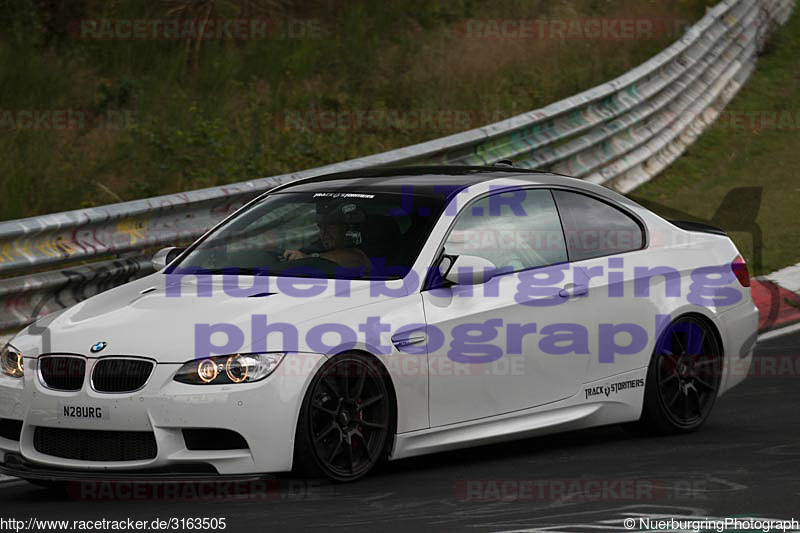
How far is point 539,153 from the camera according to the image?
1559 cm

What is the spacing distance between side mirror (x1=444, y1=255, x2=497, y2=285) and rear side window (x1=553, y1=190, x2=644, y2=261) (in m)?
0.99

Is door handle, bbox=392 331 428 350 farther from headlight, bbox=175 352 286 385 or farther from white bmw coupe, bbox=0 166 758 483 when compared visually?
headlight, bbox=175 352 286 385

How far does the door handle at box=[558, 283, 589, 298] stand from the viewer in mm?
7820

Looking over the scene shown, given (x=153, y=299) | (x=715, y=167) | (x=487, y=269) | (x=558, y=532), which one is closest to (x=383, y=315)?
(x=487, y=269)

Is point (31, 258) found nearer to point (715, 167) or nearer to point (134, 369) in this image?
point (134, 369)

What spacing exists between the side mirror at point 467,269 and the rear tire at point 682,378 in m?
1.58

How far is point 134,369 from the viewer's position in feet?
21.2

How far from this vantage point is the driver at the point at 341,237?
7.39m

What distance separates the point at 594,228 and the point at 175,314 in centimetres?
273

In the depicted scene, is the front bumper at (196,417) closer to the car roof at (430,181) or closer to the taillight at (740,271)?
the car roof at (430,181)

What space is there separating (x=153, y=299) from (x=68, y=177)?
749cm

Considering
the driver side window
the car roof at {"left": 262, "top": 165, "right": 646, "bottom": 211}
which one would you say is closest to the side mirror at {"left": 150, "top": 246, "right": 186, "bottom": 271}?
the car roof at {"left": 262, "top": 165, "right": 646, "bottom": 211}

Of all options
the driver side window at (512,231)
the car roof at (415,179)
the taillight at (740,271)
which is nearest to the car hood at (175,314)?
the driver side window at (512,231)

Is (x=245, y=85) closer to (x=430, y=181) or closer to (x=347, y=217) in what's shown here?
(x=430, y=181)
